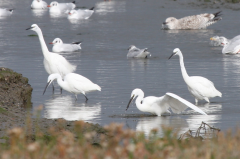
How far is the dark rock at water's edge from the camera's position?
34.1 feet

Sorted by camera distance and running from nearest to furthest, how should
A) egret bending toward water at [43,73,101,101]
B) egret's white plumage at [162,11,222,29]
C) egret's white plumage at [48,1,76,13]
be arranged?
egret bending toward water at [43,73,101,101] < egret's white plumage at [162,11,222,29] < egret's white plumage at [48,1,76,13]

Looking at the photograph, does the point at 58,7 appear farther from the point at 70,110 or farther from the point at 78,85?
the point at 70,110

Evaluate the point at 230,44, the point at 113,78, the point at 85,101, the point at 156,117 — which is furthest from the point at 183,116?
the point at 230,44

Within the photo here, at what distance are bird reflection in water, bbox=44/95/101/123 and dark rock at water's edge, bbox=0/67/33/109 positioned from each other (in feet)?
1.55

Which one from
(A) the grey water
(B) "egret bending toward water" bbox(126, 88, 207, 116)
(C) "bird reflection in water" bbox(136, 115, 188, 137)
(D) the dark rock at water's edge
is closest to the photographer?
(C) "bird reflection in water" bbox(136, 115, 188, 137)

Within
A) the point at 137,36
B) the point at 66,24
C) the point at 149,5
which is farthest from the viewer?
the point at 149,5

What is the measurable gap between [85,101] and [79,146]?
24.7ft

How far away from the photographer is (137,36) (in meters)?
24.7

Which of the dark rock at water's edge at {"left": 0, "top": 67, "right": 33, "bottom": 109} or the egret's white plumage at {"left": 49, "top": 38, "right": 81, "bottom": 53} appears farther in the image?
the egret's white plumage at {"left": 49, "top": 38, "right": 81, "bottom": 53}

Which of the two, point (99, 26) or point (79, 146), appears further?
point (99, 26)

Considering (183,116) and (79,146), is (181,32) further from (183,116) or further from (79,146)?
(79,146)

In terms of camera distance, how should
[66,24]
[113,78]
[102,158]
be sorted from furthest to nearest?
[66,24] → [113,78] → [102,158]

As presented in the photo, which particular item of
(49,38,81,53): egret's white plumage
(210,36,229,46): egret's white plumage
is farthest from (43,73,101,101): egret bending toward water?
(210,36,229,46): egret's white plumage

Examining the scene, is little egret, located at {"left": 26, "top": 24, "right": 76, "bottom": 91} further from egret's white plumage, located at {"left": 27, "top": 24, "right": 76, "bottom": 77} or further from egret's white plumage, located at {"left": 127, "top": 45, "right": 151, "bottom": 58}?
egret's white plumage, located at {"left": 127, "top": 45, "right": 151, "bottom": 58}
